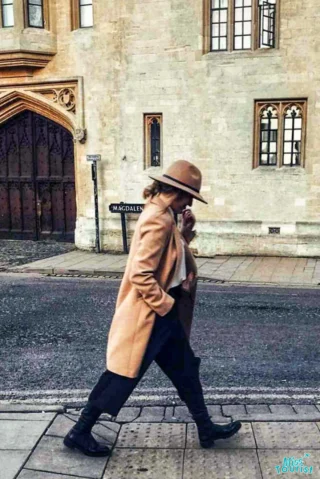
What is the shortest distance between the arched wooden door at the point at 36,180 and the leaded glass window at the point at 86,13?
2829 mm

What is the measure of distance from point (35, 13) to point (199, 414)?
43.1 ft

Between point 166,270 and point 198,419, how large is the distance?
1.08m

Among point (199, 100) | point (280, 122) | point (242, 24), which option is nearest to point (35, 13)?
point (199, 100)

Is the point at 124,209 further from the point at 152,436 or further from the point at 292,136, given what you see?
the point at 152,436

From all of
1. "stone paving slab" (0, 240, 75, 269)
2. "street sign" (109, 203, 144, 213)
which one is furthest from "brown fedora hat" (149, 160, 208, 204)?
"street sign" (109, 203, 144, 213)

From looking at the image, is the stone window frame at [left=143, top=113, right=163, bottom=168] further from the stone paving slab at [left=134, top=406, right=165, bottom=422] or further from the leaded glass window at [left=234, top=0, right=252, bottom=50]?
the stone paving slab at [left=134, top=406, right=165, bottom=422]

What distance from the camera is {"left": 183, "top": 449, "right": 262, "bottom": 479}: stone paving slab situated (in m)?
3.38

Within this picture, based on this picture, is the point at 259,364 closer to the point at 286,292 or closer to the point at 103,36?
the point at 286,292

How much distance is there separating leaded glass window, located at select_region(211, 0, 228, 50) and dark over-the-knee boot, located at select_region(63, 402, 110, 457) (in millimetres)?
11234

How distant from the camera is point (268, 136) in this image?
13070 millimetres

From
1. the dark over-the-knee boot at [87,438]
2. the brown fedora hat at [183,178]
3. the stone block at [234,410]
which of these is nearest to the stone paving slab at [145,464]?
the dark over-the-knee boot at [87,438]

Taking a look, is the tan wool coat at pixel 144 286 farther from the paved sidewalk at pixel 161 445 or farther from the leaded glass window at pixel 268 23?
the leaded glass window at pixel 268 23

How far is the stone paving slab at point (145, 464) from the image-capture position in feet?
11.1

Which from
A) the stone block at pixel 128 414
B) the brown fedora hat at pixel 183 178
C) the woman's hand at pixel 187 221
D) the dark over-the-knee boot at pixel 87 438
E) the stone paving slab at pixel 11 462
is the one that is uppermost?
the brown fedora hat at pixel 183 178
